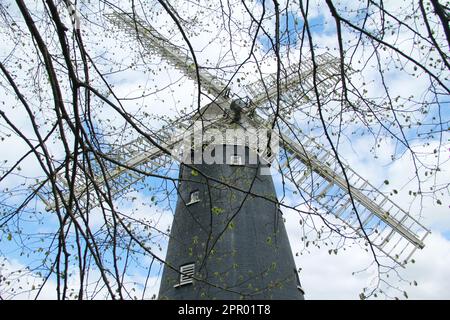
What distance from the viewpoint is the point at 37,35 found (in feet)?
12.8

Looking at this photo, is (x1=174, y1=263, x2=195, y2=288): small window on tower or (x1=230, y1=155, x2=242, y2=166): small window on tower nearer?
(x1=174, y1=263, x2=195, y2=288): small window on tower

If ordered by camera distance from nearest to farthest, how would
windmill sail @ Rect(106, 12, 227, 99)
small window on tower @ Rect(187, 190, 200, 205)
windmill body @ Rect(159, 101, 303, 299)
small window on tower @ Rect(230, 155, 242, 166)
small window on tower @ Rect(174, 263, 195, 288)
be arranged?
windmill sail @ Rect(106, 12, 227, 99)
windmill body @ Rect(159, 101, 303, 299)
small window on tower @ Rect(174, 263, 195, 288)
small window on tower @ Rect(187, 190, 200, 205)
small window on tower @ Rect(230, 155, 242, 166)

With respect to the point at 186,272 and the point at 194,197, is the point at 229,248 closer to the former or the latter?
the point at 186,272

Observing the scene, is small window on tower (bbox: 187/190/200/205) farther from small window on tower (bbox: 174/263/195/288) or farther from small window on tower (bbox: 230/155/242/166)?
small window on tower (bbox: 174/263/195/288)

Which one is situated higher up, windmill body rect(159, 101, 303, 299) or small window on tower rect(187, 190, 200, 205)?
small window on tower rect(187, 190, 200, 205)

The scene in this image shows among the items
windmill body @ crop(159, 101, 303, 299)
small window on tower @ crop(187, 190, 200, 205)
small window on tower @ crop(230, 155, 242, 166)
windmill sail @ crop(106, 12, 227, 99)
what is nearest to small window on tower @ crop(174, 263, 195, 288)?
windmill body @ crop(159, 101, 303, 299)

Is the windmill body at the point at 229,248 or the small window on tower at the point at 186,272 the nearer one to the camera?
the windmill body at the point at 229,248

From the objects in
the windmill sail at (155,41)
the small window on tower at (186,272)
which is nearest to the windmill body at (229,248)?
the small window on tower at (186,272)

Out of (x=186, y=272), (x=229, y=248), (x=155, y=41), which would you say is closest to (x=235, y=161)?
(x=229, y=248)

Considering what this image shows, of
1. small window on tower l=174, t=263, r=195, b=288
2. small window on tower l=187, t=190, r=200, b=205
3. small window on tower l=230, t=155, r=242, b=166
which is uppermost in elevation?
small window on tower l=230, t=155, r=242, b=166

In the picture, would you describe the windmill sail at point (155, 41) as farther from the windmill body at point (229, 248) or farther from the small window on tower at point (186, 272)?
the small window on tower at point (186, 272)

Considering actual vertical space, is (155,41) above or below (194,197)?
below
